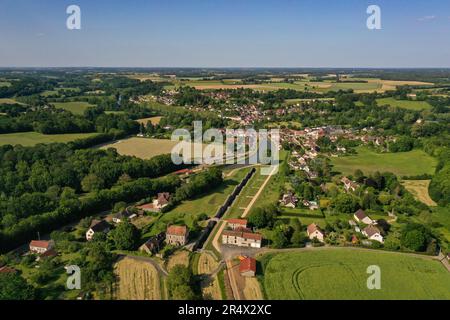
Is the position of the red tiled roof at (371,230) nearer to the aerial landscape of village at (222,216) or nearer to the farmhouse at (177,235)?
the aerial landscape of village at (222,216)

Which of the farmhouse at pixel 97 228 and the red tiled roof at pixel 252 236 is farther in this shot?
the farmhouse at pixel 97 228

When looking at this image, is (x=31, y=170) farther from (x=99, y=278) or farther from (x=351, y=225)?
(x=351, y=225)

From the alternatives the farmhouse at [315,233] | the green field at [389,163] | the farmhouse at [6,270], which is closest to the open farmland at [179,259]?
the farmhouse at [6,270]

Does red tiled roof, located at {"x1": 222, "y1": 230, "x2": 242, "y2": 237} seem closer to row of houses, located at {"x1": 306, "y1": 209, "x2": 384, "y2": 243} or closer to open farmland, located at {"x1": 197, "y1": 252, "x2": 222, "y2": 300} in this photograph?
open farmland, located at {"x1": 197, "y1": 252, "x2": 222, "y2": 300}

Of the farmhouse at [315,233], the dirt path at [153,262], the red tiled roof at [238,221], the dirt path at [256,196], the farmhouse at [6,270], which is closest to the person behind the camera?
the farmhouse at [6,270]

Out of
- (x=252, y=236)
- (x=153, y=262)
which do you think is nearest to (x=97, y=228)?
(x=153, y=262)

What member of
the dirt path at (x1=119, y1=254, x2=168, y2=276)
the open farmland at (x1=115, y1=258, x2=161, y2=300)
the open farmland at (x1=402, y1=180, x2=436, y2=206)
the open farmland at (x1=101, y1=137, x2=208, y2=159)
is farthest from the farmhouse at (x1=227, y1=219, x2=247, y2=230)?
the open farmland at (x1=101, y1=137, x2=208, y2=159)

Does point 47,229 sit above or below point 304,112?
below
